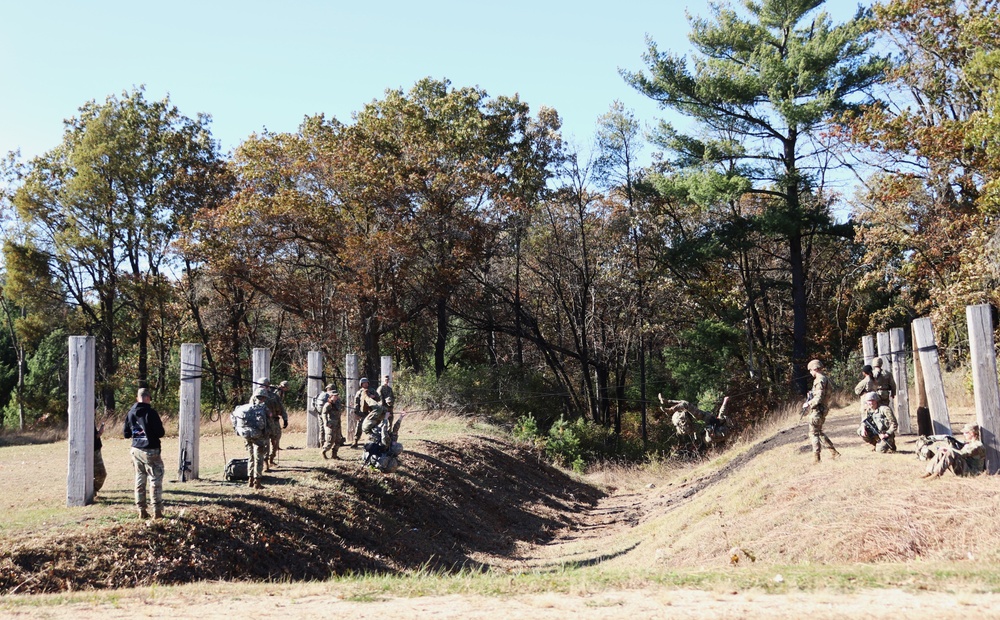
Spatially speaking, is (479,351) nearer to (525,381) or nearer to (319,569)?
(525,381)

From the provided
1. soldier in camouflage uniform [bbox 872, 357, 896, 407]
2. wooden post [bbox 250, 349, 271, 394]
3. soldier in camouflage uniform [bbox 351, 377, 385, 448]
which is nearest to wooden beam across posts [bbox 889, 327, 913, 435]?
soldier in camouflage uniform [bbox 872, 357, 896, 407]

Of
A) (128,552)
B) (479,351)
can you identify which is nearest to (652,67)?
(479,351)

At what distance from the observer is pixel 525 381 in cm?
3906

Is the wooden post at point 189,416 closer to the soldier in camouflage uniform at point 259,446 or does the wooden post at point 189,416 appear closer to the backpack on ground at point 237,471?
the backpack on ground at point 237,471

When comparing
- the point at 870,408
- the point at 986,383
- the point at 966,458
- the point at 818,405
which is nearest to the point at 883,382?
the point at 870,408

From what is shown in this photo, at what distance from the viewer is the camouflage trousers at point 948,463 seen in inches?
492

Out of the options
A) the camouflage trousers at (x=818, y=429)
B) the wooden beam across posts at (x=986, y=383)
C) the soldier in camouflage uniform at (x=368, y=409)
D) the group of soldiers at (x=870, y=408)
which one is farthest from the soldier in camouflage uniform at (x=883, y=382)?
the soldier in camouflage uniform at (x=368, y=409)

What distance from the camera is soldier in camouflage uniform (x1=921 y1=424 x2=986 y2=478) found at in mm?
12461

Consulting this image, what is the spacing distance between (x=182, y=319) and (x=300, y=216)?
52.0ft

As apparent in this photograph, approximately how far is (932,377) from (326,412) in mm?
11546

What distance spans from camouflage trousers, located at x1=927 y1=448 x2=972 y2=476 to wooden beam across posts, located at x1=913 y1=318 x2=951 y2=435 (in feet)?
4.49

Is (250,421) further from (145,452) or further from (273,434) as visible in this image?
(145,452)

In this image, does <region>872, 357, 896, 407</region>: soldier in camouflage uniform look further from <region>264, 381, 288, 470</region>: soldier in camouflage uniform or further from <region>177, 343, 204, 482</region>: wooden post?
<region>177, 343, 204, 482</region>: wooden post

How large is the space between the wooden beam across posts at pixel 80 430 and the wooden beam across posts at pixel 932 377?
13.1 meters
